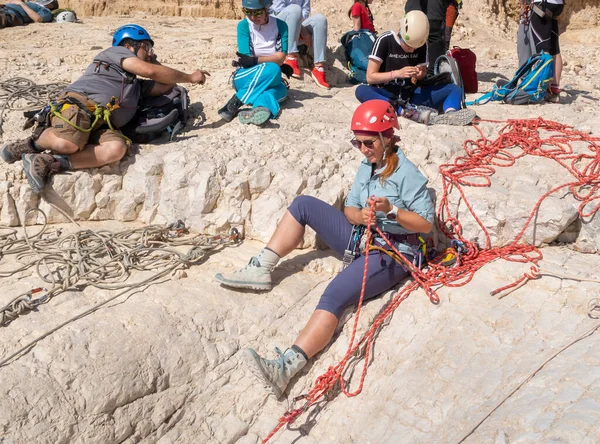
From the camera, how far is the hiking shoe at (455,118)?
17.5 ft

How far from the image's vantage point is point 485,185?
4.32 m

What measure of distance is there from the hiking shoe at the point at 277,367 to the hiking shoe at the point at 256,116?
2.43 metres

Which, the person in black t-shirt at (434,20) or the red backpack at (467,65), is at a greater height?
the person in black t-shirt at (434,20)

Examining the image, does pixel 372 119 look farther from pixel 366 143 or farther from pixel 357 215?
pixel 357 215

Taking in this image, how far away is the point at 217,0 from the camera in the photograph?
11.1 meters

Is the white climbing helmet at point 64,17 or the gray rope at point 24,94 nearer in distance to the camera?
the gray rope at point 24,94

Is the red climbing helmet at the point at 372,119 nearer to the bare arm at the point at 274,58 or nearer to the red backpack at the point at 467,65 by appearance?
the bare arm at the point at 274,58

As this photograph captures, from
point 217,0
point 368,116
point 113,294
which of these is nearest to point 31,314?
point 113,294

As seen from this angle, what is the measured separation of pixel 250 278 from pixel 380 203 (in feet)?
3.35

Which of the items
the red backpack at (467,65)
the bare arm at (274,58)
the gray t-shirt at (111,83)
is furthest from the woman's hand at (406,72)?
the gray t-shirt at (111,83)

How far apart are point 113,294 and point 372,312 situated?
166 cm

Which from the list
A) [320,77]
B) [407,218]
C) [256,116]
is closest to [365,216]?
[407,218]

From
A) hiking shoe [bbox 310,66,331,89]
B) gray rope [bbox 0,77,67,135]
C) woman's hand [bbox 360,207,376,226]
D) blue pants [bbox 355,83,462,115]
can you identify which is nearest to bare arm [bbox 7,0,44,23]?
gray rope [bbox 0,77,67,135]

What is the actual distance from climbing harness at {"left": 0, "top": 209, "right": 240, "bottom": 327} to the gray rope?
160 centimetres
